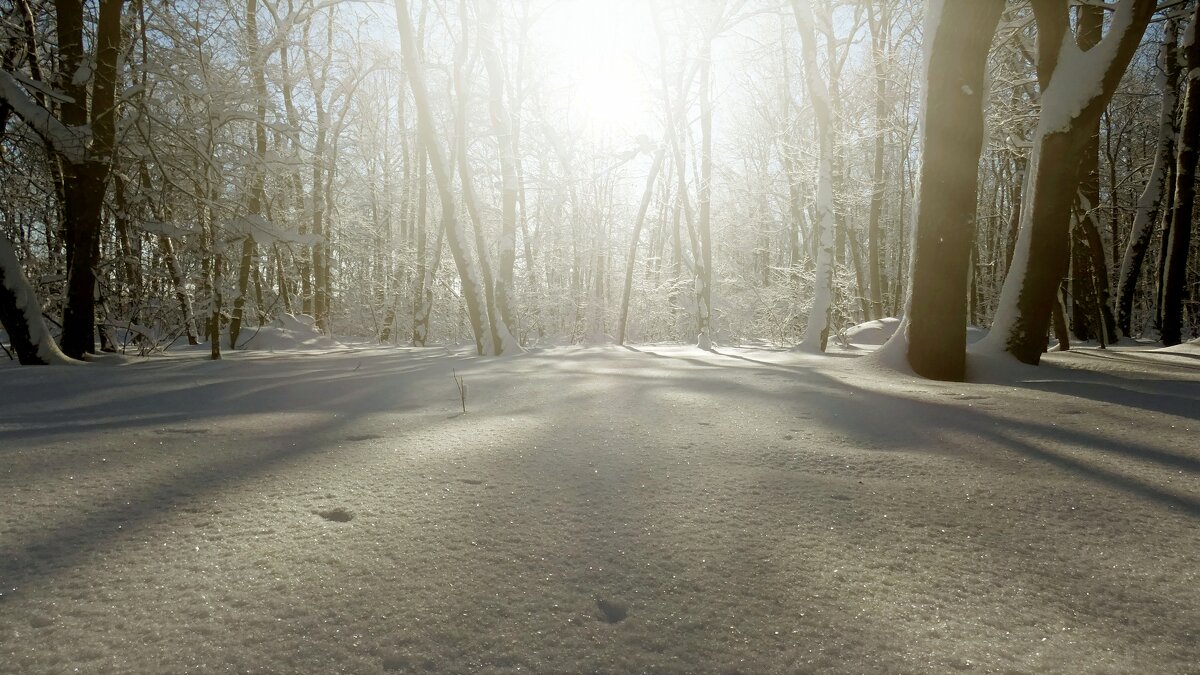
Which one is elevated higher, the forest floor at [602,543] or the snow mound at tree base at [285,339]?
the snow mound at tree base at [285,339]

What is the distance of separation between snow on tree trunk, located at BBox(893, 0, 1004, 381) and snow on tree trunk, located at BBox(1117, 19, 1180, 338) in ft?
A: 28.6

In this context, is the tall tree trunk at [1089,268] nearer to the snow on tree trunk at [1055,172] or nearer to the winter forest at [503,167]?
the winter forest at [503,167]

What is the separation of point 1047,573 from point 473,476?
1.22m

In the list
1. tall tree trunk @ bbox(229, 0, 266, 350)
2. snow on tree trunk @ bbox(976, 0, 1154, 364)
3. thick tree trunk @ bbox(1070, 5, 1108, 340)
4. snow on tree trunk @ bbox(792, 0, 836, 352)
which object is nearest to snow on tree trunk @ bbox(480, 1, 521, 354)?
tall tree trunk @ bbox(229, 0, 266, 350)

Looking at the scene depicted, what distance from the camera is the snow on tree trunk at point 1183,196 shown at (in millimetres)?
7277

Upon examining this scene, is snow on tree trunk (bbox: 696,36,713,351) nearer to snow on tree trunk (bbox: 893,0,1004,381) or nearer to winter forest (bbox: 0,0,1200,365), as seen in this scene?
winter forest (bbox: 0,0,1200,365)

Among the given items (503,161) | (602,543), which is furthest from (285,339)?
(602,543)

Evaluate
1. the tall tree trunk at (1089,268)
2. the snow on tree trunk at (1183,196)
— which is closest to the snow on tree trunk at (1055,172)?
the tall tree trunk at (1089,268)

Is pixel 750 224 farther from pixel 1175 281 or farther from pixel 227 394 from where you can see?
pixel 227 394

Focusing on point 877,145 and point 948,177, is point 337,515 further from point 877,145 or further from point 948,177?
point 877,145

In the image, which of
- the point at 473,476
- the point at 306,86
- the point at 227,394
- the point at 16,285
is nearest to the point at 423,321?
the point at 306,86

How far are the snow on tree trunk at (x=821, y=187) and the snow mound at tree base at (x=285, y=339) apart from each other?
7.61m

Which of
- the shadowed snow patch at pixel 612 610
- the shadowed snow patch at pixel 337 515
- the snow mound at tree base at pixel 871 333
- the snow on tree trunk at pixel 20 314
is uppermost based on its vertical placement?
the snow on tree trunk at pixel 20 314

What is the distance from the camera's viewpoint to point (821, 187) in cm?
816
